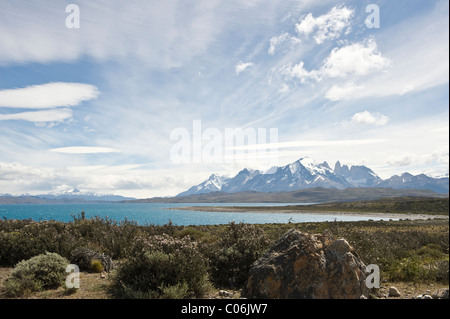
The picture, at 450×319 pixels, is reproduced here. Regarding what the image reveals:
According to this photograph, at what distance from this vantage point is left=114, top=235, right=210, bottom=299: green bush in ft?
25.2

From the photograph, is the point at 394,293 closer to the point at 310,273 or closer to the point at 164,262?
the point at 310,273

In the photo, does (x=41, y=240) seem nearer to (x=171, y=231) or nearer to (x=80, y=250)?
(x=80, y=250)

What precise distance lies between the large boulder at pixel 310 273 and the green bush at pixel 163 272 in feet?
5.70

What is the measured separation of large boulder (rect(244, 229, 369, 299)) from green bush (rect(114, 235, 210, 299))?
5.70ft

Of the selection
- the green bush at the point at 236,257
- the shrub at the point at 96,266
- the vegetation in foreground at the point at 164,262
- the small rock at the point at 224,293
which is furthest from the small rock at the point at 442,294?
the shrub at the point at 96,266

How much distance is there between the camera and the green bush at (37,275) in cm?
823

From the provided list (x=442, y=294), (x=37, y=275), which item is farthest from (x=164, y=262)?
(x=442, y=294)

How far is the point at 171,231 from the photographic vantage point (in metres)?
18.6

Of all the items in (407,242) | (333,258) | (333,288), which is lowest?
(407,242)

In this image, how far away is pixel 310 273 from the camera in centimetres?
688

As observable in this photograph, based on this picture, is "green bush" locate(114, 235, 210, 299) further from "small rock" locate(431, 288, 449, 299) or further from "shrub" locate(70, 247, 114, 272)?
"small rock" locate(431, 288, 449, 299)
